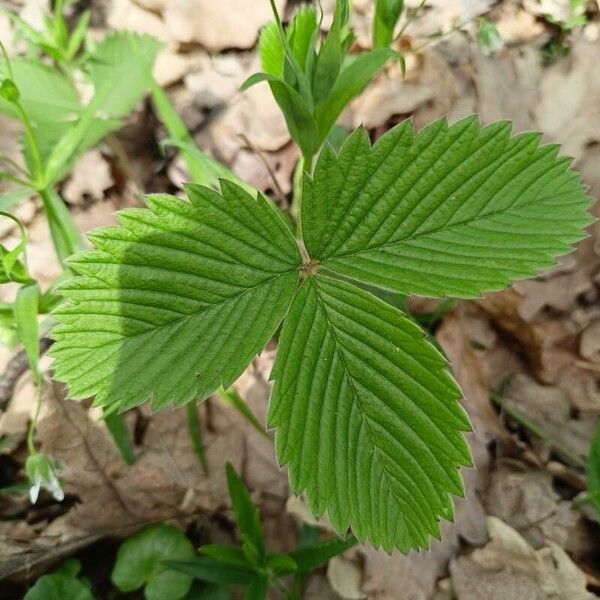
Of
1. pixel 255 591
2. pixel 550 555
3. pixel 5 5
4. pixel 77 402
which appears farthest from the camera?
pixel 5 5

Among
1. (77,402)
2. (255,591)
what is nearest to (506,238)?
(255,591)

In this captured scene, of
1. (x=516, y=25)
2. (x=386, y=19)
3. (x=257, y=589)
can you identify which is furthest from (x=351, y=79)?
(x=516, y=25)

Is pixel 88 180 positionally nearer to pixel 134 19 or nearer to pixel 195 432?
pixel 134 19

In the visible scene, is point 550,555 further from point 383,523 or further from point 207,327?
point 207,327

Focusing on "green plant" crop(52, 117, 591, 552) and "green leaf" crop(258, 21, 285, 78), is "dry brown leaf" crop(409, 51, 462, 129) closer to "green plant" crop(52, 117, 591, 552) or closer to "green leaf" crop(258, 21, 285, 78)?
"green leaf" crop(258, 21, 285, 78)

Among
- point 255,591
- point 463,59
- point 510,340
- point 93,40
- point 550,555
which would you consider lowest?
point 550,555

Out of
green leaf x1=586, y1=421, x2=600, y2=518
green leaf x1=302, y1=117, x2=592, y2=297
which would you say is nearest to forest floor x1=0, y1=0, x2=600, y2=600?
green leaf x1=586, y1=421, x2=600, y2=518

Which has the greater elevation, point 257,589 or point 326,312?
point 326,312
